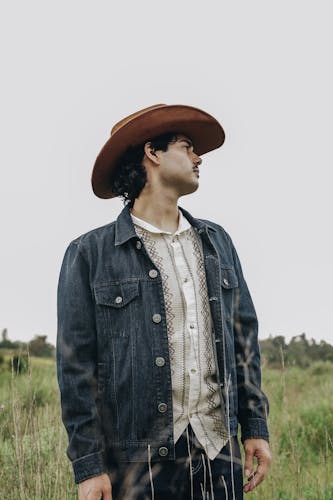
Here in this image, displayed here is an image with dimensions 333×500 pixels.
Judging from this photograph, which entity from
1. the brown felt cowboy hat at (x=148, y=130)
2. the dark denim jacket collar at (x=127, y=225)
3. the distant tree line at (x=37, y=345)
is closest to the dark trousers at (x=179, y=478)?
the dark denim jacket collar at (x=127, y=225)

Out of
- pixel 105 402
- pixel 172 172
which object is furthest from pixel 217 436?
pixel 172 172

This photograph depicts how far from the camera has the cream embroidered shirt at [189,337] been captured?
9.05ft

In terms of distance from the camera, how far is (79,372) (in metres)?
2.75

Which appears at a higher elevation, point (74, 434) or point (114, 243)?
point (114, 243)

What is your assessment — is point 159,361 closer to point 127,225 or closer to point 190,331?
point 190,331

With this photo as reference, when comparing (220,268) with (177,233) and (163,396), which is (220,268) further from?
(163,396)

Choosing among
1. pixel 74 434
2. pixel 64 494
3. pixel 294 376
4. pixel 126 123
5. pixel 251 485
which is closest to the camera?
pixel 74 434

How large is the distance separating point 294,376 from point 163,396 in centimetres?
782

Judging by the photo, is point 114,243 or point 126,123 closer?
point 114,243

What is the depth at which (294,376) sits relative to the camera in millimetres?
10211

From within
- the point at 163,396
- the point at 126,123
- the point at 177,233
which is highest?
the point at 126,123

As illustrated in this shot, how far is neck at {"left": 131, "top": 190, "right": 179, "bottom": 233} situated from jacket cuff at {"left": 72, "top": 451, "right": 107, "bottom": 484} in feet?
3.34

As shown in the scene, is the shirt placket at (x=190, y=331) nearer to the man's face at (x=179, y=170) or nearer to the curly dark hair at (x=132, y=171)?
the man's face at (x=179, y=170)

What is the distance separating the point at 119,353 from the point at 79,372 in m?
0.18
